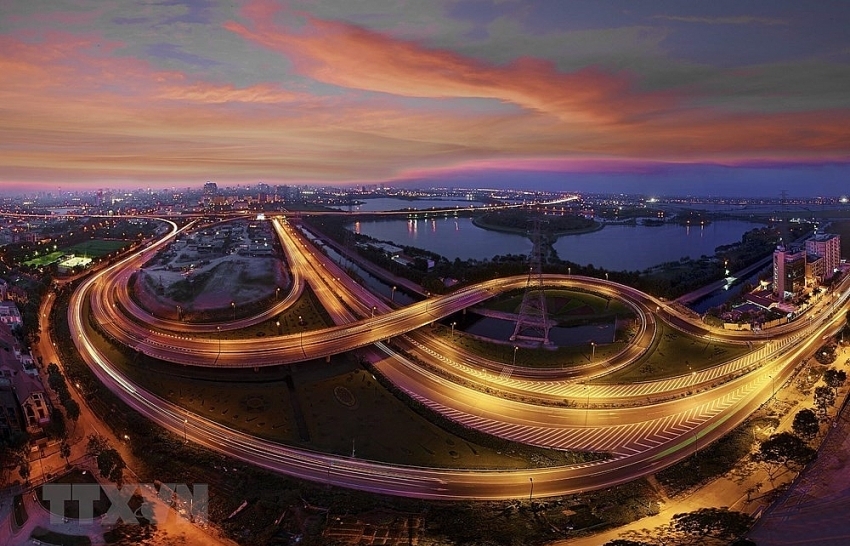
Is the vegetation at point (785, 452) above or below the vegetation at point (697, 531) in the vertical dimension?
above

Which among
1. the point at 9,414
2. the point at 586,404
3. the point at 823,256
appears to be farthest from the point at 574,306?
the point at 9,414

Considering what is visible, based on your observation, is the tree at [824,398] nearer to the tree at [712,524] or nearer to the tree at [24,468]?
the tree at [712,524]

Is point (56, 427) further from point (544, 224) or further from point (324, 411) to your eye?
point (544, 224)

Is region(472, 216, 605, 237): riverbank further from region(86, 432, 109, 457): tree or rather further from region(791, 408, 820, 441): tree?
Answer: region(86, 432, 109, 457): tree

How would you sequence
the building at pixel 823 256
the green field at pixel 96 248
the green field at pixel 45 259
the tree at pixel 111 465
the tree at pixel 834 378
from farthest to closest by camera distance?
1. the green field at pixel 96 248
2. the green field at pixel 45 259
3. the building at pixel 823 256
4. the tree at pixel 834 378
5. the tree at pixel 111 465

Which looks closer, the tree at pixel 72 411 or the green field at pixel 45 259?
the tree at pixel 72 411

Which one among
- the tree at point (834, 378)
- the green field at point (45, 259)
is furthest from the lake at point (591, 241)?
the green field at point (45, 259)

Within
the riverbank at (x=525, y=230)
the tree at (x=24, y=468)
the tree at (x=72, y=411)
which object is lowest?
the tree at (x=24, y=468)
